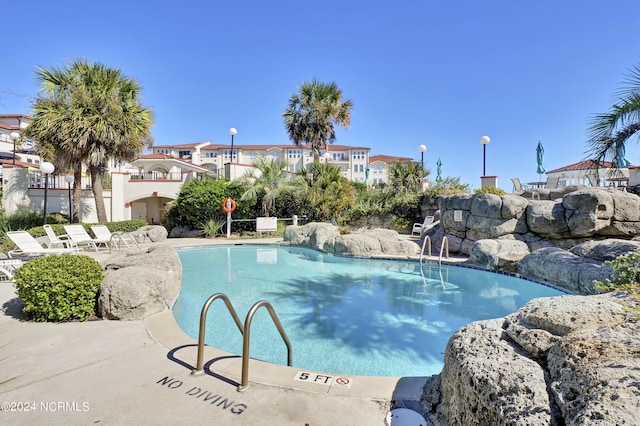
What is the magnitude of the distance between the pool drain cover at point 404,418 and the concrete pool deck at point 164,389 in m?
0.06

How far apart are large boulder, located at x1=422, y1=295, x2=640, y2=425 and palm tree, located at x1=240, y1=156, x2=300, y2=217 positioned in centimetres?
1675

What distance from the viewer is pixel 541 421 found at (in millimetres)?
1712

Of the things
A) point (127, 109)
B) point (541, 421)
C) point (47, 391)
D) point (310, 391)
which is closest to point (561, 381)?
point (541, 421)

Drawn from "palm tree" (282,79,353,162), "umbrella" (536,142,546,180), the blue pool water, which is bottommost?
the blue pool water

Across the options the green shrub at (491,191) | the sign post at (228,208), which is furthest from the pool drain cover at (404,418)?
the sign post at (228,208)

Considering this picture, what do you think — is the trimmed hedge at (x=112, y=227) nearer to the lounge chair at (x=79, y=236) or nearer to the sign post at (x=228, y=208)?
the lounge chair at (x=79, y=236)

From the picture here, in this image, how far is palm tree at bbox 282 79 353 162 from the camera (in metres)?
22.5

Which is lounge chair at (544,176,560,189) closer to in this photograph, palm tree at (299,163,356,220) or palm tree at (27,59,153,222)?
palm tree at (299,163,356,220)

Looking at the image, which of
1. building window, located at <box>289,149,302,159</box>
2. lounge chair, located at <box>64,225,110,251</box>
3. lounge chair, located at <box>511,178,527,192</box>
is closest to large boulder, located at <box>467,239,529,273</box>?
lounge chair, located at <box>511,178,527,192</box>

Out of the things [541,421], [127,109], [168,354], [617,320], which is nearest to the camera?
[541,421]

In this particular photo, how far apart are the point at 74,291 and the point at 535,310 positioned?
18.7ft

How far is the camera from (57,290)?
4648 millimetres

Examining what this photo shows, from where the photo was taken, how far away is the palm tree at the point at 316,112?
2252cm

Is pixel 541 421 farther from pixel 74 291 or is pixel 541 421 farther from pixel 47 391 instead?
pixel 74 291
